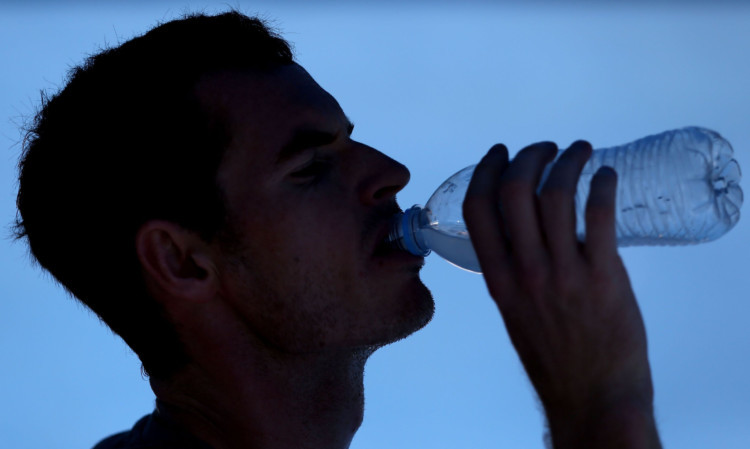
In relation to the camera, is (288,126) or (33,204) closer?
(288,126)

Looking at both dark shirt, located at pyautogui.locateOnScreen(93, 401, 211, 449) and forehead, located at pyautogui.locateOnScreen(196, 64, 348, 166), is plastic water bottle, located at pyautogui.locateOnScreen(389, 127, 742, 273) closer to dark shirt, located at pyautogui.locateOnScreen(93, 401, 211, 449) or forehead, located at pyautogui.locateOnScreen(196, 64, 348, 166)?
forehead, located at pyautogui.locateOnScreen(196, 64, 348, 166)

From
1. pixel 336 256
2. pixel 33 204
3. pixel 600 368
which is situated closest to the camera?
pixel 600 368

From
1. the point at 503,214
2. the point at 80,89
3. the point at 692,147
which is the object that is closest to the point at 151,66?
the point at 80,89

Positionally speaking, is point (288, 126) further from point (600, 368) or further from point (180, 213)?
point (600, 368)

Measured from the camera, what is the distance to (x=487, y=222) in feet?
3.82

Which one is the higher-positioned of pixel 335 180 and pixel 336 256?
pixel 335 180

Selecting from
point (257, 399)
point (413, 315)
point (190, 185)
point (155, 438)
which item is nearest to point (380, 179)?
point (413, 315)

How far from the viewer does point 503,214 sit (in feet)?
3.76

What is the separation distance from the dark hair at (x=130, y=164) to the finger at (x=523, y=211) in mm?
690

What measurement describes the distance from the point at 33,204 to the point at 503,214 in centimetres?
124

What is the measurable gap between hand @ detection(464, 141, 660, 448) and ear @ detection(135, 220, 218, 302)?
681 mm

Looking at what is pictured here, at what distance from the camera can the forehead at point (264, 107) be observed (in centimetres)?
161

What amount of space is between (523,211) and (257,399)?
2.63ft

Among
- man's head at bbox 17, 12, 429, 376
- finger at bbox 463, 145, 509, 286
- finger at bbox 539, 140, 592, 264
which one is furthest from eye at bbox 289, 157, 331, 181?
finger at bbox 539, 140, 592, 264
